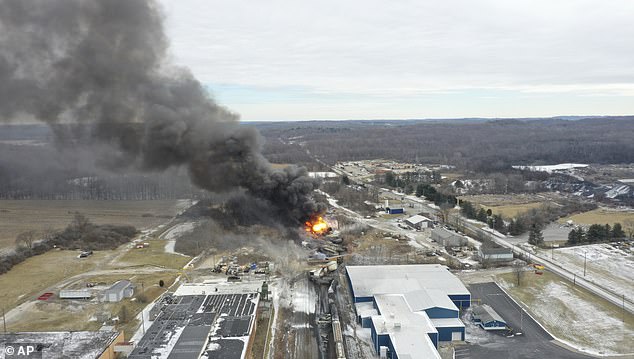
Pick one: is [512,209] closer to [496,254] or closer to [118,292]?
[496,254]

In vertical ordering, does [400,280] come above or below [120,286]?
above

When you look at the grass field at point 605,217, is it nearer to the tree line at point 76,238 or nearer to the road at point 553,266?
the road at point 553,266

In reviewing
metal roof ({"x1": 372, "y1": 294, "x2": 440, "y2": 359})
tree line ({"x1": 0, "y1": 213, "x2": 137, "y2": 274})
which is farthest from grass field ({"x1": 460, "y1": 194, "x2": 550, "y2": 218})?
tree line ({"x1": 0, "y1": 213, "x2": 137, "y2": 274})

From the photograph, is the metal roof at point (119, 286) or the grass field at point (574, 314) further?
the metal roof at point (119, 286)

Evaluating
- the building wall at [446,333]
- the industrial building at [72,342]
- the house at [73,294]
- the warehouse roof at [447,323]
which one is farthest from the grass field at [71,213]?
the building wall at [446,333]

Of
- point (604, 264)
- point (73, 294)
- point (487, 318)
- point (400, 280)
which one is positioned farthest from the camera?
point (604, 264)

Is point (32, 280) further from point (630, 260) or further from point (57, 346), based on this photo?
point (630, 260)

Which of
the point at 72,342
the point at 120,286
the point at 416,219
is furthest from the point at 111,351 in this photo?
the point at 416,219
